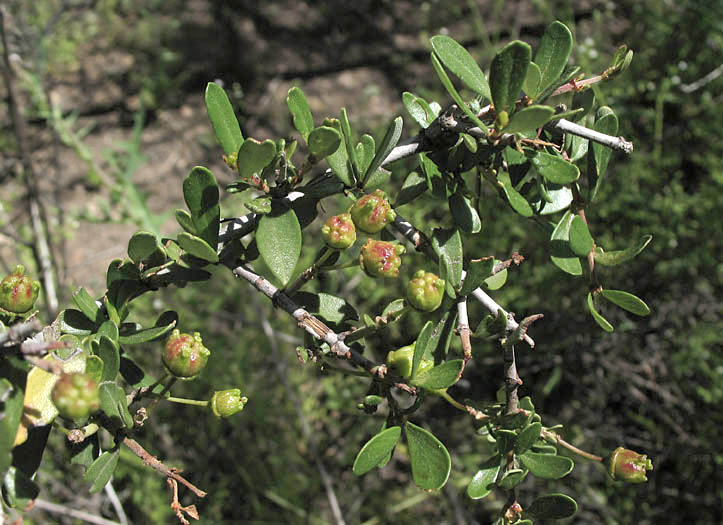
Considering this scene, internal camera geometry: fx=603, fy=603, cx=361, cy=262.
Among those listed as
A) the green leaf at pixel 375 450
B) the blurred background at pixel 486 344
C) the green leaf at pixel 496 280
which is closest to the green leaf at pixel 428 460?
the green leaf at pixel 375 450

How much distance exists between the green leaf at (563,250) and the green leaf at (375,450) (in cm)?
28

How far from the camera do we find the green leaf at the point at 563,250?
74 cm

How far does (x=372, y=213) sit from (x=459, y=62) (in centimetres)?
19

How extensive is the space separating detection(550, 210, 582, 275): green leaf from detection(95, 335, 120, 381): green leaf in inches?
20.2

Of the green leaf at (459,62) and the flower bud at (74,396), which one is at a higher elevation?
the green leaf at (459,62)

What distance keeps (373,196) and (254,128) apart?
2.57m

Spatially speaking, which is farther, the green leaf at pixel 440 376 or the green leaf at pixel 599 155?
the green leaf at pixel 599 155

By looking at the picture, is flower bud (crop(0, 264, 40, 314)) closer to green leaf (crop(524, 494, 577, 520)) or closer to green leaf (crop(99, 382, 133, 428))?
green leaf (crop(99, 382, 133, 428))

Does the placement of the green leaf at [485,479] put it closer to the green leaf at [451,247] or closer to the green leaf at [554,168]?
the green leaf at [451,247]

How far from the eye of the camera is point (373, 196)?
0.67m

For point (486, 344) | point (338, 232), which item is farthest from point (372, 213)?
point (486, 344)

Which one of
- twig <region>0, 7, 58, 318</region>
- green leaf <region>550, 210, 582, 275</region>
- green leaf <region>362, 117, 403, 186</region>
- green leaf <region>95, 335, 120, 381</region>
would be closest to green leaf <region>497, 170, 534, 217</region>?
green leaf <region>550, 210, 582, 275</region>

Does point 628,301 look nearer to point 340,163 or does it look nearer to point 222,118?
point 340,163

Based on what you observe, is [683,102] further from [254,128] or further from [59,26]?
[59,26]
